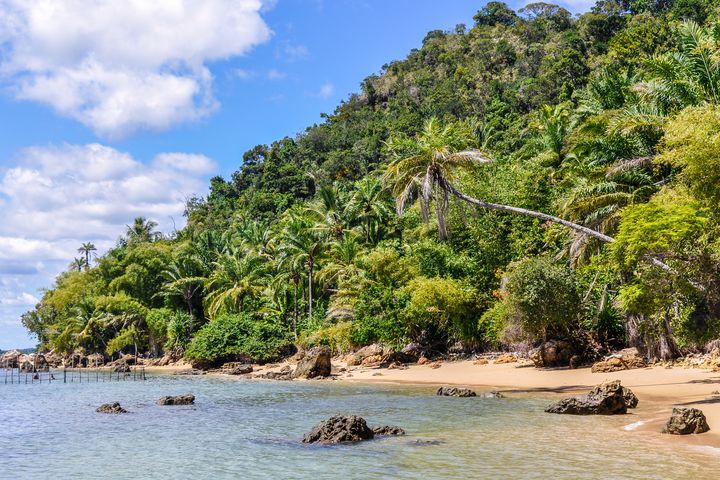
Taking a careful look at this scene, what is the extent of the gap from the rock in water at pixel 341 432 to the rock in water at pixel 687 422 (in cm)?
687

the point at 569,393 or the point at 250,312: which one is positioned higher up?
the point at 250,312

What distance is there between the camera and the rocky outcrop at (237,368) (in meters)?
42.1

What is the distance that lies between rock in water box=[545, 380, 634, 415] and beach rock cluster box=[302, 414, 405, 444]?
5.48 meters

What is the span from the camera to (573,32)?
8262 centimetres

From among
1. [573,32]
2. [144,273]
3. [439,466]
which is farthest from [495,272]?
[573,32]

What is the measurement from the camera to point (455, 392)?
23.1 meters

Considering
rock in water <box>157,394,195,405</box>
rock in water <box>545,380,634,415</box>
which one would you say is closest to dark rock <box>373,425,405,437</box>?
rock in water <box>545,380,634,415</box>

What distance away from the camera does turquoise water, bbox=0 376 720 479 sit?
11.5m

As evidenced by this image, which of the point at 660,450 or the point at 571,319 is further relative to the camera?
the point at 571,319

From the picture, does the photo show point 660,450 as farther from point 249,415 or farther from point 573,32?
point 573,32

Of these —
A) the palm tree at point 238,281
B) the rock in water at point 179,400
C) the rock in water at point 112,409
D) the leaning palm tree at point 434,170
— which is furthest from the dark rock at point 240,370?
the leaning palm tree at point 434,170

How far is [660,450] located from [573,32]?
8094 cm

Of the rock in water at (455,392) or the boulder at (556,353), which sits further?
the boulder at (556,353)

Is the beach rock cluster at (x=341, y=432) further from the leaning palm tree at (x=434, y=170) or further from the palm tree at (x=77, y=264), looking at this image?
the palm tree at (x=77, y=264)
